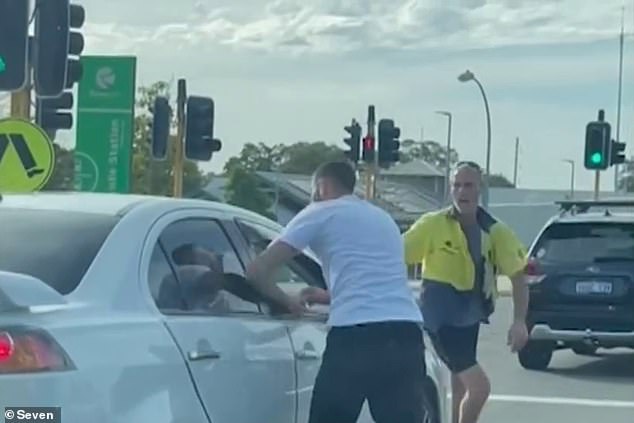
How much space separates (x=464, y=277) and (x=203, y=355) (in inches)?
141

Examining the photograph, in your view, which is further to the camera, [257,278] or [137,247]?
[257,278]

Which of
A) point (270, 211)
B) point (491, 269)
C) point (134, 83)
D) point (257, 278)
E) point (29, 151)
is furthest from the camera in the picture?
point (270, 211)

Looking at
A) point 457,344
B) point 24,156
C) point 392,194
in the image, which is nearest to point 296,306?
point 457,344

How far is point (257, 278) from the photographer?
680cm

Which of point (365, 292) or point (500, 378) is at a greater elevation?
point (365, 292)

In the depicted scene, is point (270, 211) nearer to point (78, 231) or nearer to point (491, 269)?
point (491, 269)

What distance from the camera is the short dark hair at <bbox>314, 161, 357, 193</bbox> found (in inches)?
282

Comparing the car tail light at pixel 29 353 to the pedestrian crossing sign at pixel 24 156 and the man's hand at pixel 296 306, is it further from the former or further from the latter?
the pedestrian crossing sign at pixel 24 156

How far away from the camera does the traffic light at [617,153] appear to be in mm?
34241

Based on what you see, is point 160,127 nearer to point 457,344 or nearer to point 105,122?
point 105,122

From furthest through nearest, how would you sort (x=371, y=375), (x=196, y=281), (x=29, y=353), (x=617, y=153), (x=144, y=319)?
(x=617, y=153)
(x=371, y=375)
(x=196, y=281)
(x=144, y=319)
(x=29, y=353)

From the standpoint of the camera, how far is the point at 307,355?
7.08 meters

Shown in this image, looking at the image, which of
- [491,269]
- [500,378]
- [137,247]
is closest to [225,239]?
[137,247]

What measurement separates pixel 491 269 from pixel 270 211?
44942mm
